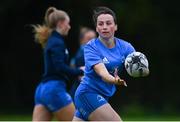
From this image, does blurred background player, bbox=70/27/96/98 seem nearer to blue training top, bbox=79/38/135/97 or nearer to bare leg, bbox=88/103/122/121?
blue training top, bbox=79/38/135/97

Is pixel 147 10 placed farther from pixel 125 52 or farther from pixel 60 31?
pixel 125 52

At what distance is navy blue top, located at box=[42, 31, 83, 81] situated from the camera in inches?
354

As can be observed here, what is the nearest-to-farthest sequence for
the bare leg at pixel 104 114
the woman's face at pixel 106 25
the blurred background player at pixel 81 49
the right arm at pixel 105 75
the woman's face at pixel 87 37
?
the right arm at pixel 105 75
the bare leg at pixel 104 114
the woman's face at pixel 106 25
the blurred background player at pixel 81 49
the woman's face at pixel 87 37

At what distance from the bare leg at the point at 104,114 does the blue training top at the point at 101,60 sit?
0.20 metres

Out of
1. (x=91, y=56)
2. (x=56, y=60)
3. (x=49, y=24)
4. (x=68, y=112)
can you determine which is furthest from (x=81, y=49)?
(x=91, y=56)

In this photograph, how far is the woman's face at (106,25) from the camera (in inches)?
282

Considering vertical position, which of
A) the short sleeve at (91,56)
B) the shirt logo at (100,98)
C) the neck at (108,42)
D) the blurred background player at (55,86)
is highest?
the neck at (108,42)

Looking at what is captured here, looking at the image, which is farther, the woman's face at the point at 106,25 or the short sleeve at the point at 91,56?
the woman's face at the point at 106,25

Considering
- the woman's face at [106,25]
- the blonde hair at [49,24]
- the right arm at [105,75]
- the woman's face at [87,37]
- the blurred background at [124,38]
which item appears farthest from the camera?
the blurred background at [124,38]

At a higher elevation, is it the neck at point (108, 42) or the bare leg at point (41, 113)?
the neck at point (108, 42)

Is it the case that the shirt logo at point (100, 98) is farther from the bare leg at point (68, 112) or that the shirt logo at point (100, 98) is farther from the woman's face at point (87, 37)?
the woman's face at point (87, 37)

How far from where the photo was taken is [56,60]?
8.98 meters

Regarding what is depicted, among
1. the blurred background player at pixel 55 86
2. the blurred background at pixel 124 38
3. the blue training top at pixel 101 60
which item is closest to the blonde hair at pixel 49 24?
the blurred background player at pixel 55 86

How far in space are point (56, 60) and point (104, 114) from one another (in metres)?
2.18
